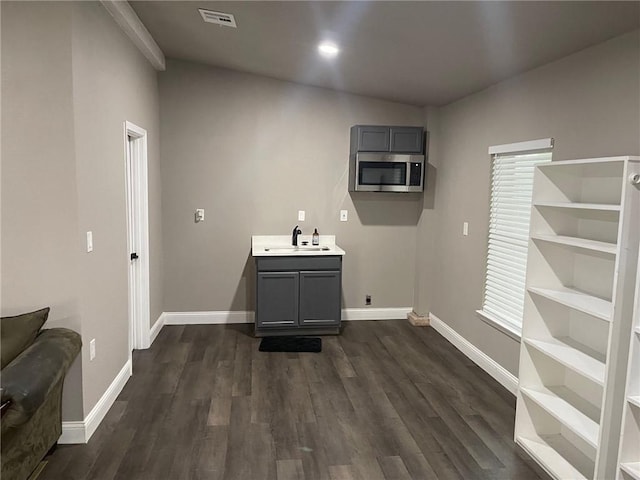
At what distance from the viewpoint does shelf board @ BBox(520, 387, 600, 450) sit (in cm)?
240

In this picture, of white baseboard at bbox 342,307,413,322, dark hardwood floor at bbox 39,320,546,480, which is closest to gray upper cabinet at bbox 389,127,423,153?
white baseboard at bbox 342,307,413,322

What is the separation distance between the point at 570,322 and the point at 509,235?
102cm

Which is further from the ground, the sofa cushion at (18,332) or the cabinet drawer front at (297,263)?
the cabinet drawer front at (297,263)

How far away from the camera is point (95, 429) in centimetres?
295

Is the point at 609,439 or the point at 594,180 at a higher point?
the point at 594,180

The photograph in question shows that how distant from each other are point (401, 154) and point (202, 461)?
3556mm

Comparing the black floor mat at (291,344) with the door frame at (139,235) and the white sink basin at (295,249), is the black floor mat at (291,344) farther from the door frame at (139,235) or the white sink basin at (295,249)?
the door frame at (139,235)

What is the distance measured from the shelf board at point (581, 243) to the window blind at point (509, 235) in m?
0.72

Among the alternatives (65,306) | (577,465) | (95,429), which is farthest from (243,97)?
(577,465)

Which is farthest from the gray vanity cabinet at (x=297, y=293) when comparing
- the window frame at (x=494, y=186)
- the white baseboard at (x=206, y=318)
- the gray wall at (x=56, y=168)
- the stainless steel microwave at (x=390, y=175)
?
the gray wall at (x=56, y=168)

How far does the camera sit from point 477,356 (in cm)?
418

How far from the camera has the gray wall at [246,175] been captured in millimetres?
4973

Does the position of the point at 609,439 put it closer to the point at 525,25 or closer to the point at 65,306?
the point at 525,25

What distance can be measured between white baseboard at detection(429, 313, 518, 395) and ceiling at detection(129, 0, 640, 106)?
7.61 feet
